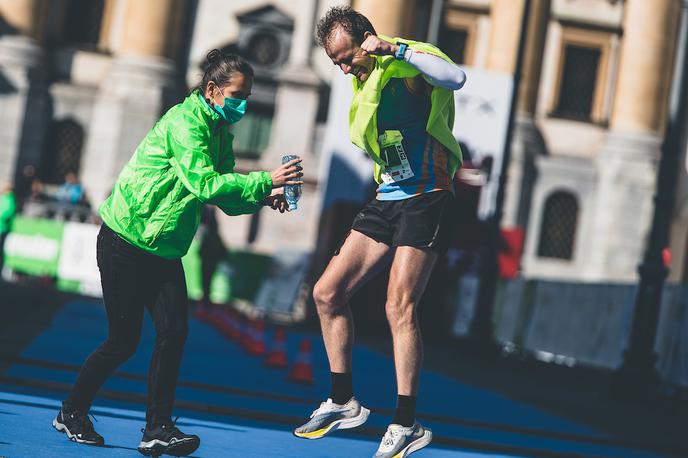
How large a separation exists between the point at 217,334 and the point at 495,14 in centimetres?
2615

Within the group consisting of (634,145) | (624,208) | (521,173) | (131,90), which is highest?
(634,145)

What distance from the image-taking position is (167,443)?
586 centimetres

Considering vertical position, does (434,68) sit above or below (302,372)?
above

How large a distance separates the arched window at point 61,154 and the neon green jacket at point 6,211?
14.7m

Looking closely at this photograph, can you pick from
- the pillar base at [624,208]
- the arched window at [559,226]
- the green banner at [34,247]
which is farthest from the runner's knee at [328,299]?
the arched window at [559,226]

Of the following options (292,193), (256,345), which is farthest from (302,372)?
(292,193)

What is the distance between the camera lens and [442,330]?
21828mm

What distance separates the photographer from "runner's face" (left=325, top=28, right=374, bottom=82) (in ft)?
20.1

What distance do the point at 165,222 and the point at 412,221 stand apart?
117 centimetres

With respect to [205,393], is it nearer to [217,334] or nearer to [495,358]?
[217,334]

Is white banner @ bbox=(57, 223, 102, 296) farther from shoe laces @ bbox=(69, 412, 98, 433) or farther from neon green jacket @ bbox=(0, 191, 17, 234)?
shoe laces @ bbox=(69, 412, 98, 433)

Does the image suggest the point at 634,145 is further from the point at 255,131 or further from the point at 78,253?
the point at 78,253

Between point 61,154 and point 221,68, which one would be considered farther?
point 61,154

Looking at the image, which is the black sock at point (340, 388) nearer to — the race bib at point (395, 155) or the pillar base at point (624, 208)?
the race bib at point (395, 155)
